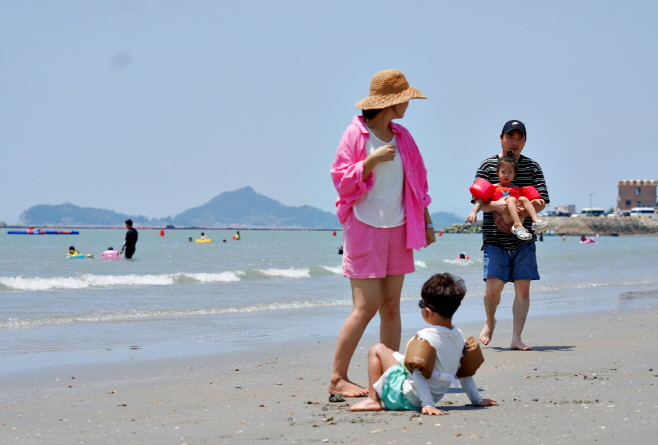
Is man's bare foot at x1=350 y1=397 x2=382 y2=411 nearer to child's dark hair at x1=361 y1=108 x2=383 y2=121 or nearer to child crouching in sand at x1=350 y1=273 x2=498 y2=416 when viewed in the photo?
child crouching in sand at x1=350 y1=273 x2=498 y2=416

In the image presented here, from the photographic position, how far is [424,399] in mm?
3629

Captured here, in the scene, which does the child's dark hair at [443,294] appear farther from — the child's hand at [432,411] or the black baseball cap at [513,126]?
the black baseball cap at [513,126]

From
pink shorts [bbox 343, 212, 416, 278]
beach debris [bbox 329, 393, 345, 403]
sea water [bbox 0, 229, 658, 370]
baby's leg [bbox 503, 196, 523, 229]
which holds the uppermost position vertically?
baby's leg [bbox 503, 196, 523, 229]

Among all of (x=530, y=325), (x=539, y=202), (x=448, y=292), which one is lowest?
(x=530, y=325)

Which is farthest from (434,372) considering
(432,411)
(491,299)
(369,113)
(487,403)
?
(491,299)

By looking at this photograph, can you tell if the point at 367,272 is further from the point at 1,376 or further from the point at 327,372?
the point at 1,376

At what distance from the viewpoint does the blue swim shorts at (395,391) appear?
374 cm

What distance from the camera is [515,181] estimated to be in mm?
6055

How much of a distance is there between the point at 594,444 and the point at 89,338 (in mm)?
5755

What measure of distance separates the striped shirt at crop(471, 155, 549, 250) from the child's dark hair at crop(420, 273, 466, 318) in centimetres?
247

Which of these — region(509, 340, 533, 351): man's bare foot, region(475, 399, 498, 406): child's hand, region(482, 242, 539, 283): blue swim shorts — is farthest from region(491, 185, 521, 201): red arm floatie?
region(475, 399, 498, 406): child's hand

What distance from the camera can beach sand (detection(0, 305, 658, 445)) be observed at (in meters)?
3.27

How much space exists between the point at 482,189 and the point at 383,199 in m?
1.91

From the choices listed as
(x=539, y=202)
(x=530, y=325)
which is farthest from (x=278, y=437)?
(x=530, y=325)
